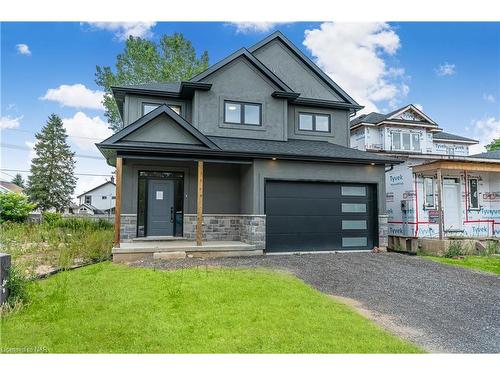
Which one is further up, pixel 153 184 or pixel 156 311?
pixel 153 184

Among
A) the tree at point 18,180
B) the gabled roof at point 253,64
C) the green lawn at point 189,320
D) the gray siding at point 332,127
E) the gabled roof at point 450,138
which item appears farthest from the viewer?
the tree at point 18,180

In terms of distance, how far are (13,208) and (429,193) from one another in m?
21.2

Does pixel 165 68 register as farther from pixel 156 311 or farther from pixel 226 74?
pixel 156 311

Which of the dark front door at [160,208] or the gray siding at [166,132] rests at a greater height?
the gray siding at [166,132]

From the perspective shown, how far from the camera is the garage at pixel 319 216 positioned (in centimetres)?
1077

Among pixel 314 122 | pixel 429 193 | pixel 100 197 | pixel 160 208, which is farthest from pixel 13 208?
pixel 100 197

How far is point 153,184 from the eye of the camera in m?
11.8

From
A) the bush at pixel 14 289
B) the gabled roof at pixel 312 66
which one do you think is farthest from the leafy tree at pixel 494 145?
the bush at pixel 14 289

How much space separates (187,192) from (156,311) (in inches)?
279

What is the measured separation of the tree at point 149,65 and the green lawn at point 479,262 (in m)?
19.5

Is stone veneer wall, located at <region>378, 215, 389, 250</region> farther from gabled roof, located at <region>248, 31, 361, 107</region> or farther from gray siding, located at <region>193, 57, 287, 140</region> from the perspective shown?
gabled roof, located at <region>248, 31, 361, 107</region>

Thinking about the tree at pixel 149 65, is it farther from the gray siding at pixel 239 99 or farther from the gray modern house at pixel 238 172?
the gray siding at pixel 239 99

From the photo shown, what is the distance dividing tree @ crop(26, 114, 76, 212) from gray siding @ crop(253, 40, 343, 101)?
30249 millimetres
